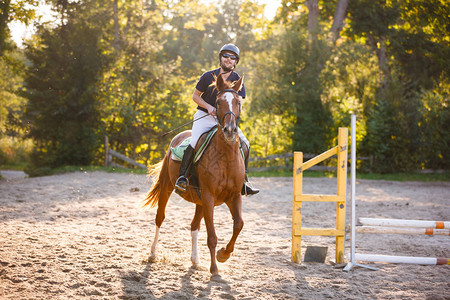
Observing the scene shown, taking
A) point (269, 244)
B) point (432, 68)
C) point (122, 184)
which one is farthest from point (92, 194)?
point (432, 68)

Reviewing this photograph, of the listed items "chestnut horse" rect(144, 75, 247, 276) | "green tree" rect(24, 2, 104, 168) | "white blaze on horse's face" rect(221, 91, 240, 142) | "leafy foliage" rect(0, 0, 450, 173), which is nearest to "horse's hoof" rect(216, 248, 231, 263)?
"chestnut horse" rect(144, 75, 247, 276)

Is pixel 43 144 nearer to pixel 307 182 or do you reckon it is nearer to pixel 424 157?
pixel 307 182

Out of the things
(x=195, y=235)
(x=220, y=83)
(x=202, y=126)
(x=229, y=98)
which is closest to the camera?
(x=229, y=98)

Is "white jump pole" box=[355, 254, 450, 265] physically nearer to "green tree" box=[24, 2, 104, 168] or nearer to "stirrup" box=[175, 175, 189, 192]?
"stirrup" box=[175, 175, 189, 192]

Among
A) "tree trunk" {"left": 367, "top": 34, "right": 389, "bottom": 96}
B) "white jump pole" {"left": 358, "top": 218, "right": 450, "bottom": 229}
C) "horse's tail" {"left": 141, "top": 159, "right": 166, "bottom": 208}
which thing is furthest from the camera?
"tree trunk" {"left": 367, "top": 34, "right": 389, "bottom": 96}

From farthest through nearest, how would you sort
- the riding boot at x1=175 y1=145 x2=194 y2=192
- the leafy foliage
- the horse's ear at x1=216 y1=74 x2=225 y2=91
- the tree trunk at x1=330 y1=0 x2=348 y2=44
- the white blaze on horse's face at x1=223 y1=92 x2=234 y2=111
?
the tree trunk at x1=330 y1=0 x2=348 y2=44 < the leafy foliage < the riding boot at x1=175 y1=145 x2=194 y2=192 < the horse's ear at x1=216 y1=74 x2=225 y2=91 < the white blaze on horse's face at x1=223 y1=92 x2=234 y2=111

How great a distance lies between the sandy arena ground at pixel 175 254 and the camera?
16.3 feet

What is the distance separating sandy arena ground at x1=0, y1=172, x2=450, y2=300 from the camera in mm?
4961

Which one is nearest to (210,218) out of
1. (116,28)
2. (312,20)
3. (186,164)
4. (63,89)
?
(186,164)

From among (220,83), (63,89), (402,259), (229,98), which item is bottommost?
(402,259)

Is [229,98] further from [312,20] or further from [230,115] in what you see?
[312,20]

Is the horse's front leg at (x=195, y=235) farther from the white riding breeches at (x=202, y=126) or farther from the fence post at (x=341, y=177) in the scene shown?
the fence post at (x=341, y=177)

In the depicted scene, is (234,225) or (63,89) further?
(63,89)

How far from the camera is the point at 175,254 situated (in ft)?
22.1
